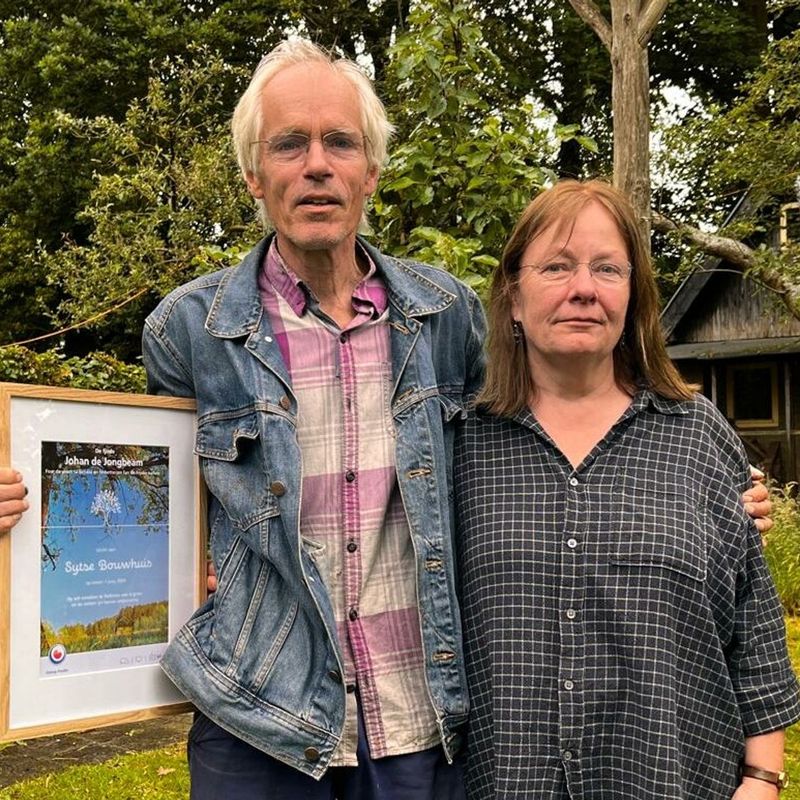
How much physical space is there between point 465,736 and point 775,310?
13.9 meters

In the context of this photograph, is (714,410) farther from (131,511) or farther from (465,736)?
(131,511)

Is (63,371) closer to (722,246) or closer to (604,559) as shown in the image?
(604,559)

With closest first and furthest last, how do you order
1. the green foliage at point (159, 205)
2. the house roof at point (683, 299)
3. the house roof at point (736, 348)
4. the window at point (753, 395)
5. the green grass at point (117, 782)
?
the green grass at point (117, 782)
the green foliage at point (159, 205)
the house roof at point (736, 348)
the house roof at point (683, 299)
the window at point (753, 395)

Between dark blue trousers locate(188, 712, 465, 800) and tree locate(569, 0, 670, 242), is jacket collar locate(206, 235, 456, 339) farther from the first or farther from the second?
tree locate(569, 0, 670, 242)

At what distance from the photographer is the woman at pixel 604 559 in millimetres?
2447

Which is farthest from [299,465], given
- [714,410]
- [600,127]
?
[600,127]

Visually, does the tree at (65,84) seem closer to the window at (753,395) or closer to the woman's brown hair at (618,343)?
the window at (753,395)

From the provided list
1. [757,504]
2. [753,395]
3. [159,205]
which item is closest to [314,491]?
[757,504]

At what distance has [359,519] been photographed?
2.47 meters

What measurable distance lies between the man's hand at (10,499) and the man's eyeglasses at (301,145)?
0.97m

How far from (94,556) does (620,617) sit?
123cm

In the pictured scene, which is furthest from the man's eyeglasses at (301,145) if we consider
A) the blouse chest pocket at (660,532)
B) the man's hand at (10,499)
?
the blouse chest pocket at (660,532)

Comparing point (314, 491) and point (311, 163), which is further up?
point (311, 163)

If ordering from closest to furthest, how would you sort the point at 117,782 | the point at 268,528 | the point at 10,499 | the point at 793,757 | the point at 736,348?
the point at 10,499
the point at 268,528
the point at 117,782
the point at 793,757
the point at 736,348
